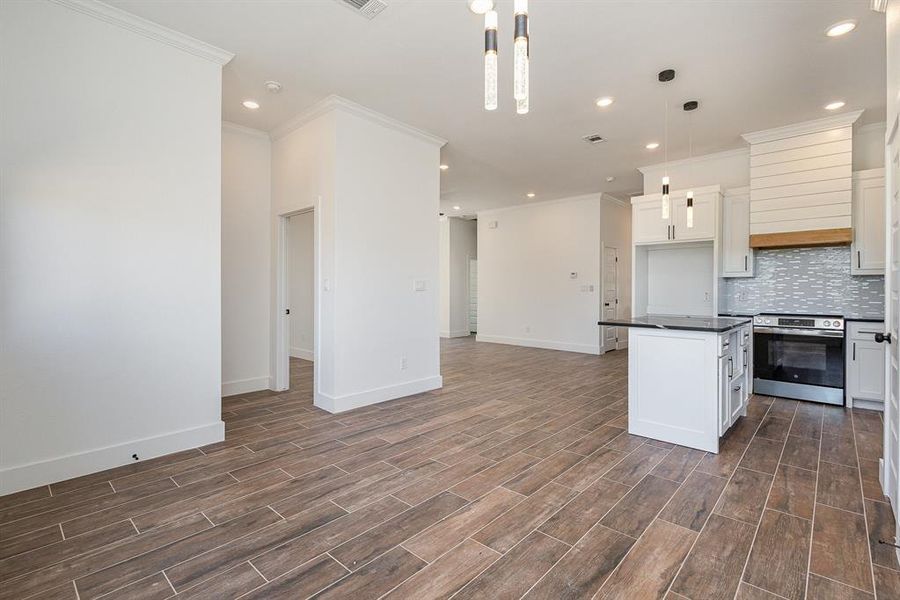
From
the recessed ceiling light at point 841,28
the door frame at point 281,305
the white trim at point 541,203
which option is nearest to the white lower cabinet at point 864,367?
the recessed ceiling light at point 841,28

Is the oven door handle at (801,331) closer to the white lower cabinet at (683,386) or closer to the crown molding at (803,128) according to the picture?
the white lower cabinet at (683,386)

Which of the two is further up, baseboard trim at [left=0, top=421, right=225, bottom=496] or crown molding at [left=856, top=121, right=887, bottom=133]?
crown molding at [left=856, top=121, right=887, bottom=133]

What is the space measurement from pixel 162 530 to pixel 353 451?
1.28 metres

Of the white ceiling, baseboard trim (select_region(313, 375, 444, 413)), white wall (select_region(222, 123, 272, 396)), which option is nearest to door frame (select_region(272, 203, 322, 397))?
white wall (select_region(222, 123, 272, 396))

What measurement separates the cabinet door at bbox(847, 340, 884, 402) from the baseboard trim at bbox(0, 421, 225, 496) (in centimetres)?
620

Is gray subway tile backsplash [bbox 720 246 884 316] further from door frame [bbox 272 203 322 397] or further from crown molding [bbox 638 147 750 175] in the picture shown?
door frame [bbox 272 203 322 397]

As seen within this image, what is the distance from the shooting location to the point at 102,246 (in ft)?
9.18

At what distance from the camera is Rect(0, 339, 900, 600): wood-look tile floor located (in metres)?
1.76

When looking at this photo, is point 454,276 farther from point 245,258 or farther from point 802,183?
point 802,183

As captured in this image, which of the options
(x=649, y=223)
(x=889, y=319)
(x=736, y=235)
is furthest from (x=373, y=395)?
(x=736, y=235)

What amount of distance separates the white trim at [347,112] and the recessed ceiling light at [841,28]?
359cm

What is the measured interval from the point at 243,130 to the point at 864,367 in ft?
23.8

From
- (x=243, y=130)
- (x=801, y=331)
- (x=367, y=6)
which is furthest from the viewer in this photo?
(x=243, y=130)

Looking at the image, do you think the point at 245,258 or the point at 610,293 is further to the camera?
the point at 610,293
